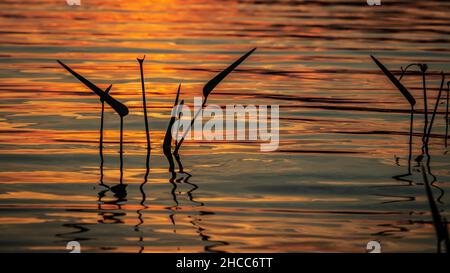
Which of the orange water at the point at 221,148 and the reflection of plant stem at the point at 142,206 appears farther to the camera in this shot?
the orange water at the point at 221,148

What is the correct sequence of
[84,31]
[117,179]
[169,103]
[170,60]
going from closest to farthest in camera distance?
[117,179] → [169,103] → [170,60] → [84,31]

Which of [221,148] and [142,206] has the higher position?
[221,148]

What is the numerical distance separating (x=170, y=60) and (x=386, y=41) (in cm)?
461

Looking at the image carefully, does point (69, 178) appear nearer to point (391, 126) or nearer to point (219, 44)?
point (391, 126)

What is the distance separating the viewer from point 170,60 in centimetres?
1463

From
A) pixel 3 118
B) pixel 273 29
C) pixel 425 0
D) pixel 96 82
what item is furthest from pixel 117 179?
pixel 425 0

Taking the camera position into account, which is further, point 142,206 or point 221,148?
point 221,148

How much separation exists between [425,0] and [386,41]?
10271 mm

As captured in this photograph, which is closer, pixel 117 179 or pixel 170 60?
pixel 117 179

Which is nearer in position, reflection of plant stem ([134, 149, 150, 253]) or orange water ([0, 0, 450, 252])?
reflection of plant stem ([134, 149, 150, 253])

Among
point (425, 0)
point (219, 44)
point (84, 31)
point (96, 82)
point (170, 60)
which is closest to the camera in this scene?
point (96, 82)
